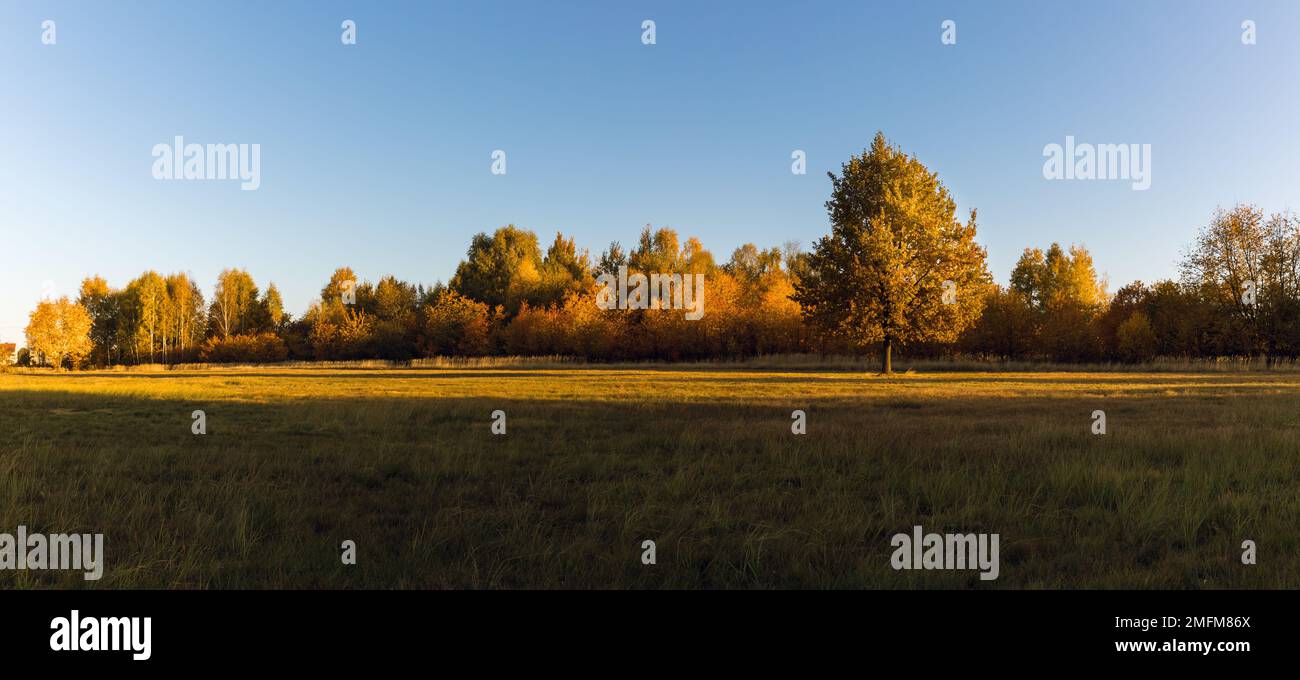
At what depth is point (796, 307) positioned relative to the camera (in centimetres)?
6412

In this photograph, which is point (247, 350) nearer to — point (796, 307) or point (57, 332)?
point (57, 332)

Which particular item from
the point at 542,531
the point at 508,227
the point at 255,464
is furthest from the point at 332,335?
the point at 542,531

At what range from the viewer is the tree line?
1524 inches

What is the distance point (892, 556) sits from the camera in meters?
5.54

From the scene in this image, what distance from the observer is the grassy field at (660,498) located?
5.13 meters

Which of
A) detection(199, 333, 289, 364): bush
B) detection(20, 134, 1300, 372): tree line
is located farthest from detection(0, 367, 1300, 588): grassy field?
detection(199, 333, 289, 364): bush

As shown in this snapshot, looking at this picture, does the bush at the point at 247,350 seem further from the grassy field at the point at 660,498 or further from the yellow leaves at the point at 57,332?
the grassy field at the point at 660,498

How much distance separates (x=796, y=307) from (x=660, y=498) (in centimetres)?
5891

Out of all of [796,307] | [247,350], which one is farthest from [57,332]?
[796,307]

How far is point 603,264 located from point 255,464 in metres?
84.2

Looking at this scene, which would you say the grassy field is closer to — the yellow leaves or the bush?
the bush

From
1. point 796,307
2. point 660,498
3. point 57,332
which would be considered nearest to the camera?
point 660,498

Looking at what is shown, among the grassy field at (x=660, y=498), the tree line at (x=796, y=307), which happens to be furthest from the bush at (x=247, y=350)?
the grassy field at (x=660, y=498)

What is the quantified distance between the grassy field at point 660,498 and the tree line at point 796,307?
80.8 ft
